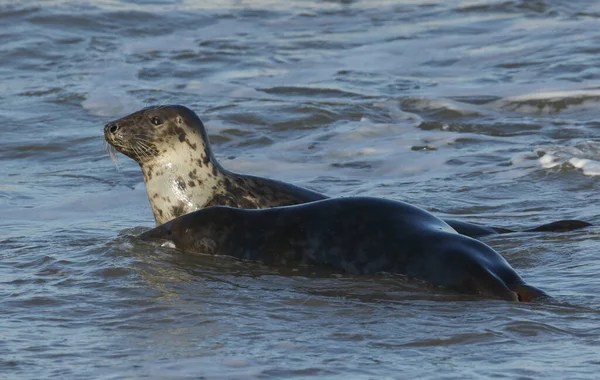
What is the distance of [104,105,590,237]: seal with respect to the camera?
662 centimetres

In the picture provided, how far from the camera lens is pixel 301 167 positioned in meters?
8.54

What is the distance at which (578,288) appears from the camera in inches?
200

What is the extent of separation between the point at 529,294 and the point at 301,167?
3.87 metres

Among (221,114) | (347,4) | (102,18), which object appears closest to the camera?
(221,114)

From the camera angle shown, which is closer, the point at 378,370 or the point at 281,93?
the point at 378,370

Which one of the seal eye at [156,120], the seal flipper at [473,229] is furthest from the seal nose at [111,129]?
the seal flipper at [473,229]

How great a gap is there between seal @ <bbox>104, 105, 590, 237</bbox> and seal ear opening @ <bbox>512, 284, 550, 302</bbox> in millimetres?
1983

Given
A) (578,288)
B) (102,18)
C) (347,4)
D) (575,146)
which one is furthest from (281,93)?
(578,288)

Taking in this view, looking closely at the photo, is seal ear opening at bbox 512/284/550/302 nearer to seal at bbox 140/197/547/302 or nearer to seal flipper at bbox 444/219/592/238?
seal at bbox 140/197/547/302

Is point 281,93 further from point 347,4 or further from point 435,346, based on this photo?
point 435,346

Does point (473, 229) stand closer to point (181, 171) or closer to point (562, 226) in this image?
point (562, 226)

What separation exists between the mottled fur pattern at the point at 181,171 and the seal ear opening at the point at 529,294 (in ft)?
6.51

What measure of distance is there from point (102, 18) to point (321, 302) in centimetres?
997

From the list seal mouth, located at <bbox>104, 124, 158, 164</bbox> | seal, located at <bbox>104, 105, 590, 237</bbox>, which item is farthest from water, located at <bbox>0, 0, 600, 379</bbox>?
seal mouth, located at <bbox>104, 124, 158, 164</bbox>
